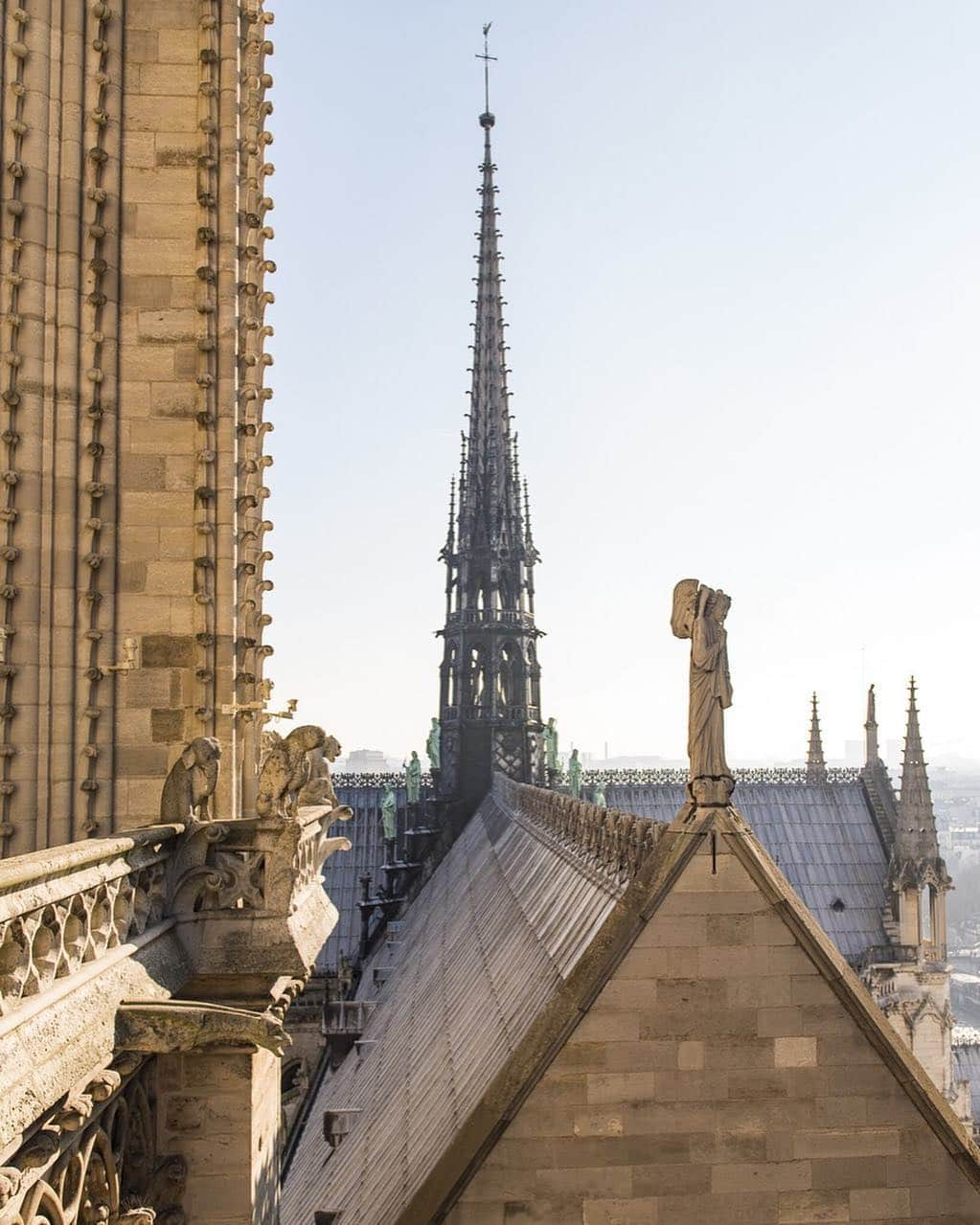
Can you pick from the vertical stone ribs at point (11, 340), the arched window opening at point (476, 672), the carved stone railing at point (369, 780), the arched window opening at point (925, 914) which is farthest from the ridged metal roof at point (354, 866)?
the vertical stone ribs at point (11, 340)

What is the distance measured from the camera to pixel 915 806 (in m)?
44.2

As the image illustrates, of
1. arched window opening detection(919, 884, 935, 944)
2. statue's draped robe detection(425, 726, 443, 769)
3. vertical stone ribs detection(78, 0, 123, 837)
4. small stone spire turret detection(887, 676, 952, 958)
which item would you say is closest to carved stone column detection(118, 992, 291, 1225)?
vertical stone ribs detection(78, 0, 123, 837)

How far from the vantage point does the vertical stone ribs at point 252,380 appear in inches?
449

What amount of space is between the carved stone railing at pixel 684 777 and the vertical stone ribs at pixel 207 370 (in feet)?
136

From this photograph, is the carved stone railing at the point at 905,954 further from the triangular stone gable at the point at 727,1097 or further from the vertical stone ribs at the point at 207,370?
the vertical stone ribs at the point at 207,370

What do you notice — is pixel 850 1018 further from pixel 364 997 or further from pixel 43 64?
pixel 364 997

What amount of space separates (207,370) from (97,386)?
86 cm

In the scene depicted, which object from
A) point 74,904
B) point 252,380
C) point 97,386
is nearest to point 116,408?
point 97,386

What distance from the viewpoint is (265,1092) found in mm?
9555

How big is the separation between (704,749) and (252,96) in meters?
7.02

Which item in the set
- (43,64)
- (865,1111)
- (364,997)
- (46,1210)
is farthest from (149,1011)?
(364,997)

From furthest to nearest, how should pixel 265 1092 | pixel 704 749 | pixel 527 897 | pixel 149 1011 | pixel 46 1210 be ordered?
pixel 527 897
pixel 704 749
pixel 265 1092
pixel 149 1011
pixel 46 1210

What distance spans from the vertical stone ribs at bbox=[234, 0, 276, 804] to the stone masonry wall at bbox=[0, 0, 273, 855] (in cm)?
17

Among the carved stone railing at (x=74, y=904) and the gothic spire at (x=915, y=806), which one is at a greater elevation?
the carved stone railing at (x=74, y=904)
